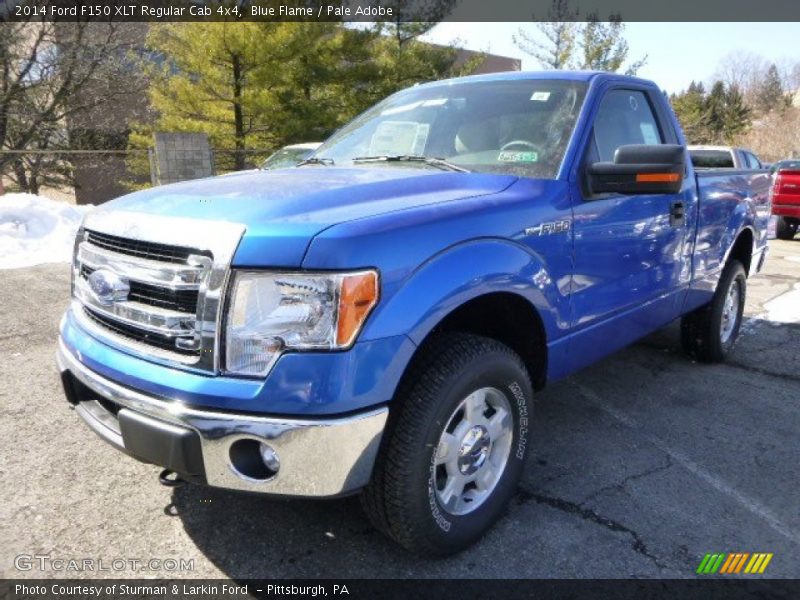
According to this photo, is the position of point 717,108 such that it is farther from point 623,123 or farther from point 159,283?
point 159,283

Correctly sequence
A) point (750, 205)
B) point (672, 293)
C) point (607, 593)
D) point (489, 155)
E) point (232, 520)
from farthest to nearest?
point (750, 205) → point (672, 293) → point (489, 155) → point (232, 520) → point (607, 593)

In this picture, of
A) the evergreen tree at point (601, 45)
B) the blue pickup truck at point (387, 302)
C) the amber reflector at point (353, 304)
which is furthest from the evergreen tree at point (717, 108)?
the amber reflector at point (353, 304)

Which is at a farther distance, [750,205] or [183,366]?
[750,205]

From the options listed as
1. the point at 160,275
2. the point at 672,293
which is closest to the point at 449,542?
the point at 160,275

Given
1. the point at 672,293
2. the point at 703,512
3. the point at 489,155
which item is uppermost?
the point at 489,155

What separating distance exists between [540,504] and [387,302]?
1.42 metres

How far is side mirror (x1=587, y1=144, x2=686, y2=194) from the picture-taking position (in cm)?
263

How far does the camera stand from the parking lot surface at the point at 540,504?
2.34m

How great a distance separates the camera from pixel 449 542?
7.45 feet

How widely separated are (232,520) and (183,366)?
976 millimetres

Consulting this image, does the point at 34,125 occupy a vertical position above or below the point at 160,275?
above

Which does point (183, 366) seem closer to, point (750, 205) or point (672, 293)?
point (672, 293)

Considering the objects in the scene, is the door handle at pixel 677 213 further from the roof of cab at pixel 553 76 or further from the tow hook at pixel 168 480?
the tow hook at pixel 168 480

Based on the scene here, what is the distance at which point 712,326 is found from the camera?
4566 mm
